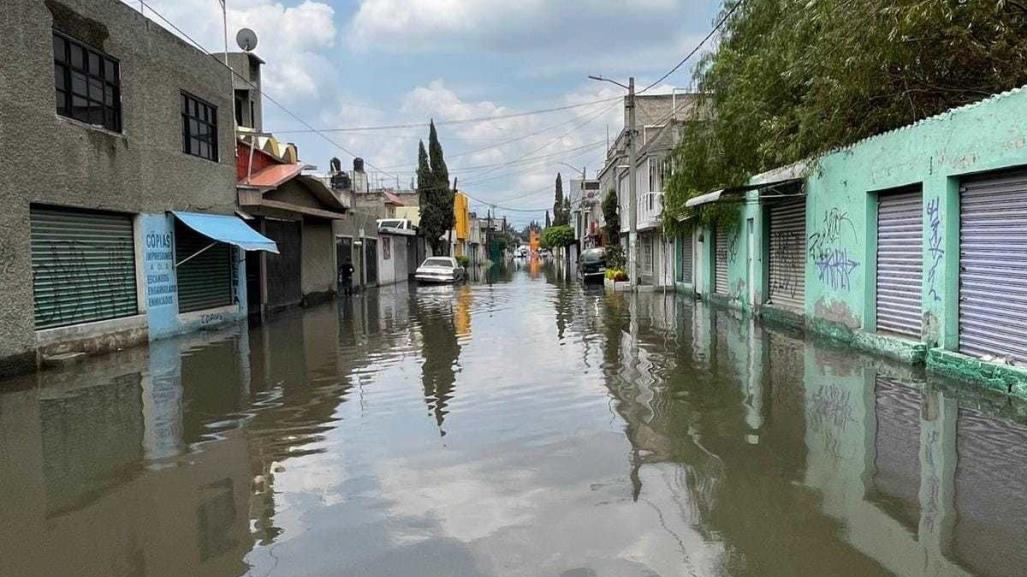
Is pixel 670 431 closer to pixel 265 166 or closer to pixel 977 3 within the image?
pixel 977 3

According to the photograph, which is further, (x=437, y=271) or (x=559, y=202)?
(x=559, y=202)

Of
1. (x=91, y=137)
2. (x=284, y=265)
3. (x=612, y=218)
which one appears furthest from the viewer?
(x=612, y=218)

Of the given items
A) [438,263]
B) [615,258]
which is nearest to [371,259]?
[438,263]

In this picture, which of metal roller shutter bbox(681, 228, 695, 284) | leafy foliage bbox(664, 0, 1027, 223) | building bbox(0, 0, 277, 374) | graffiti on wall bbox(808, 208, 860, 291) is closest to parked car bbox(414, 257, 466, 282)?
metal roller shutter bbox(681, 228, 695, 284)

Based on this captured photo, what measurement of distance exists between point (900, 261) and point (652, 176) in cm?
2177

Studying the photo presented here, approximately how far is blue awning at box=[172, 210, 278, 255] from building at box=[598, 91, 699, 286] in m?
11.7

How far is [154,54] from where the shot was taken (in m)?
15.1

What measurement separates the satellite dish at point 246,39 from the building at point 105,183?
17.2ft

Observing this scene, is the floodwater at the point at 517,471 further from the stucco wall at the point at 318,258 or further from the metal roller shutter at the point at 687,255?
A: the stucco wall at the point at 318,258

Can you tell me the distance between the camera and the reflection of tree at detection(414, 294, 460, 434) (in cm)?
881

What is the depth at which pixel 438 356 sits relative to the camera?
1245 centimetres

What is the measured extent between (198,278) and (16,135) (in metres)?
A: 6.99

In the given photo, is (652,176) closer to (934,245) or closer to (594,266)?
(594,266)

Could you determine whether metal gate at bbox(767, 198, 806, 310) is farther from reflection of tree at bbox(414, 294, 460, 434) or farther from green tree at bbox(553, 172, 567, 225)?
green tree at bbox(553, 172, 567, 225)
